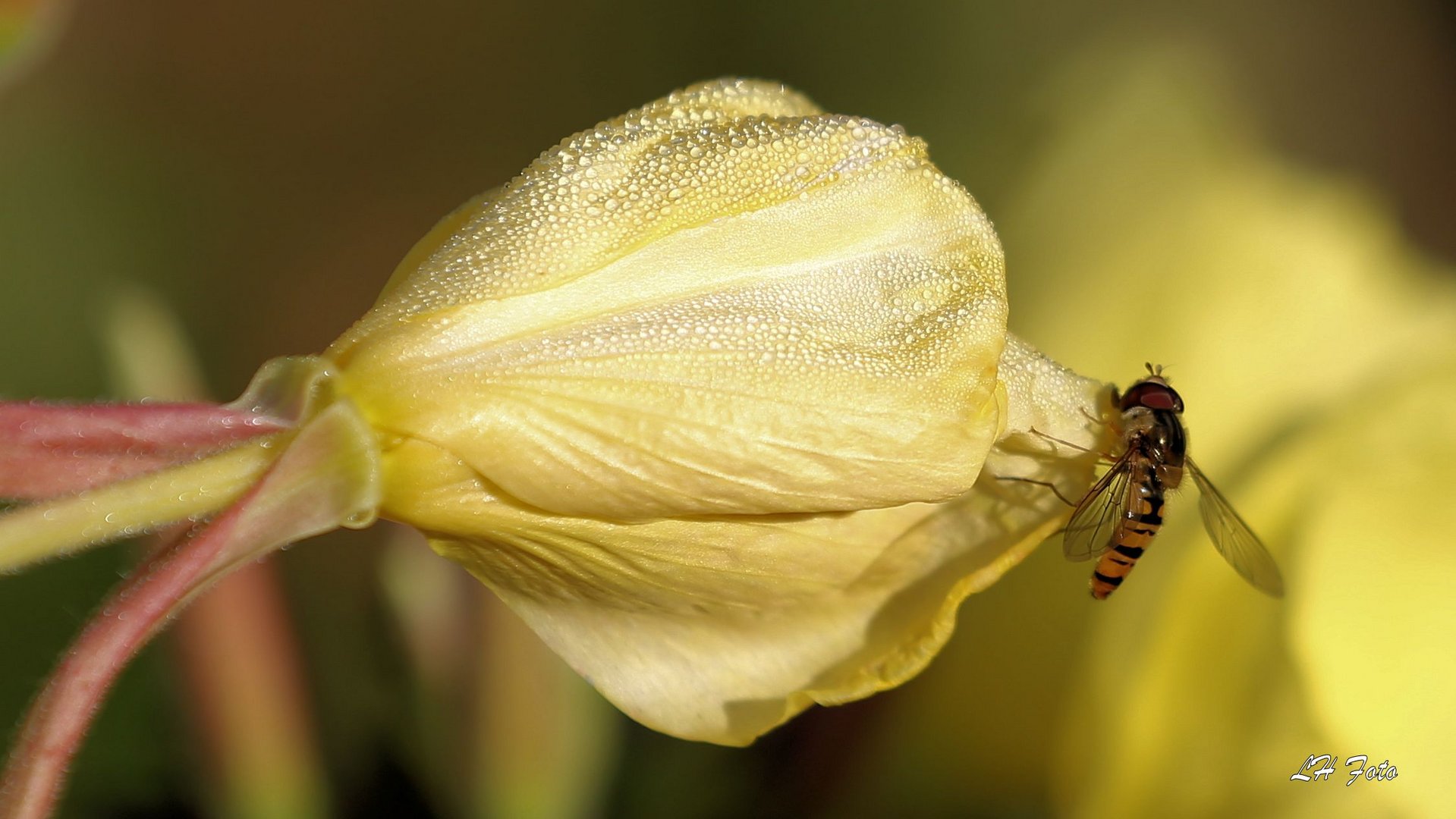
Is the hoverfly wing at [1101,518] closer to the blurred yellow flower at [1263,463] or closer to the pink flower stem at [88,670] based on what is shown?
the blurred yellow flower at [1263,463]

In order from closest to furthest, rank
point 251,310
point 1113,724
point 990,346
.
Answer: point 990,346 → point 1113,724 → point 251,310

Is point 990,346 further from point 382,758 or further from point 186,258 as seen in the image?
point 186,258

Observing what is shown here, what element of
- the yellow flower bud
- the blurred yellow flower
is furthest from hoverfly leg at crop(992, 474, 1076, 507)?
the blurred yellow flower

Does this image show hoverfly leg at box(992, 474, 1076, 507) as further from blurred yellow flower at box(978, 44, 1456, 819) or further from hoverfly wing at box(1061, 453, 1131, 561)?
blurred yellow flower at box(978, 44, 1456, 819)

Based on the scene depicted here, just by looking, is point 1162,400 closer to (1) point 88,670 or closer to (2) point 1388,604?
(2) point 1388,604


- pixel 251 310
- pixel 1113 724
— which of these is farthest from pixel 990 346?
A: pixel 251 310

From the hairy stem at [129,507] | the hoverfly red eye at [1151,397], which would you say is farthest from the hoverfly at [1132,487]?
the hairy stem at [129,507]
